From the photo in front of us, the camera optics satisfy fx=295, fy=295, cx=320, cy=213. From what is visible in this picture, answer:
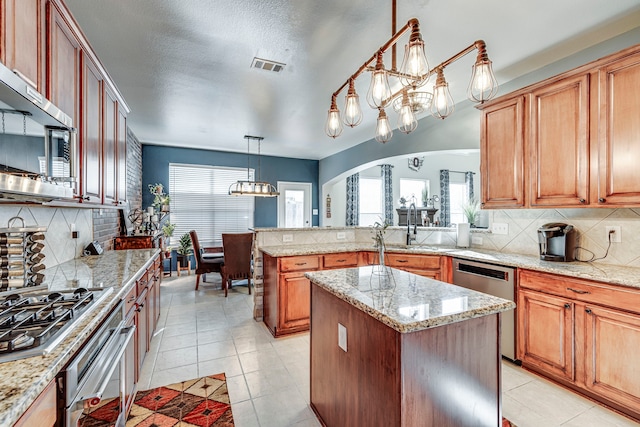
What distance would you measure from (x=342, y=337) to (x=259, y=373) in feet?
4.14

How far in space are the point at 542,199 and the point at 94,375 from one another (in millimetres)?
3169

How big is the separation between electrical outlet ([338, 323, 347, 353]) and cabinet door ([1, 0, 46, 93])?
1.83m

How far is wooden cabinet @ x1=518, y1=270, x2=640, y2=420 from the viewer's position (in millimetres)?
1852

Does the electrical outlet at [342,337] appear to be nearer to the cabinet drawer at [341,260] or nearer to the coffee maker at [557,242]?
the cabinet drawer at [341,260]

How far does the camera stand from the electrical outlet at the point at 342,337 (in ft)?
5.05

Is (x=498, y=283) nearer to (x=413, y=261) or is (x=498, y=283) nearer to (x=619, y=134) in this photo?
(x=413, y=261)

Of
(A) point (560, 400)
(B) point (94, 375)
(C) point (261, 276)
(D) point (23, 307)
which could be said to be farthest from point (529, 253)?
(D) point (23, 307)

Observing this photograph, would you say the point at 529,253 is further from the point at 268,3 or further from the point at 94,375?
the point at 94,375

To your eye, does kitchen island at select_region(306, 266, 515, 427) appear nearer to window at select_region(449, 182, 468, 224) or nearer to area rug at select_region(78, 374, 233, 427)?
area rug at select_region(78, 374, 233, 427)

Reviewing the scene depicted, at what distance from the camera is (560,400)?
2.05 metres

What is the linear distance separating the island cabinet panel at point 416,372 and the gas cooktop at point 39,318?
45.4 inches

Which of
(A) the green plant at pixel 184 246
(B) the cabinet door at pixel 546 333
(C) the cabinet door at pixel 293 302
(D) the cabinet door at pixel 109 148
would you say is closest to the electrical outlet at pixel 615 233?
(B) the cabinet door at pixel 546 333

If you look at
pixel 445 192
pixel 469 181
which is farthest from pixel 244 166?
pixel 469 181

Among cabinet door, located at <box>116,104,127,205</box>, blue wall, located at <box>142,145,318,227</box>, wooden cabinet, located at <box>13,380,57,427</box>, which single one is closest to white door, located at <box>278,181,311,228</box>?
blue wall, located at <box>142,145,318,227</box>
